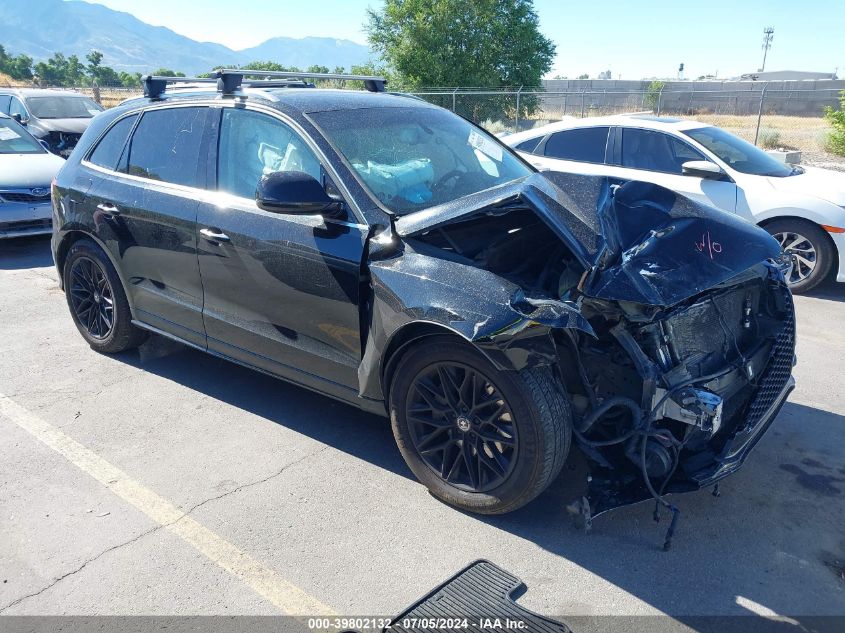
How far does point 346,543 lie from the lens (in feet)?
10.4

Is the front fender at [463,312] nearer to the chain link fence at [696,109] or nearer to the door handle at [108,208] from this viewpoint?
the door handle at [108,208]

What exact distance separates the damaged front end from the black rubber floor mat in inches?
21.5

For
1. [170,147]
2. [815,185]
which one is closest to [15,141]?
[170,147]

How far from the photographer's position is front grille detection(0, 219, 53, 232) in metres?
8.67

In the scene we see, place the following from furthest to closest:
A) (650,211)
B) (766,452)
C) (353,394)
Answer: (766,452) < (353,394) < (650,211)

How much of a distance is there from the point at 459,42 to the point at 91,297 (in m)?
29.2

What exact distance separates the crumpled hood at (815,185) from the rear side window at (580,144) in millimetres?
1807

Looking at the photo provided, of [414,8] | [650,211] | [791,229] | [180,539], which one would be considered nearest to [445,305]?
[650,211]

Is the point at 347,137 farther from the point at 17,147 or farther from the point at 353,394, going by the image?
the point at 17,147

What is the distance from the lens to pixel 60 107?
606 inches

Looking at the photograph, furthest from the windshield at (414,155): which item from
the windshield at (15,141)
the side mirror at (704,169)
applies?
the windshield at (15,141)

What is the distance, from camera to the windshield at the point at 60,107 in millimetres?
15008

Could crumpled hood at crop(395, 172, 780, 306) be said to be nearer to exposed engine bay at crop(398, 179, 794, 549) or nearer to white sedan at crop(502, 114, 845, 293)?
exposed engine bay at crop(398, 179, 794, 549)

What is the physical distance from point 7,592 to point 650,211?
341cm
